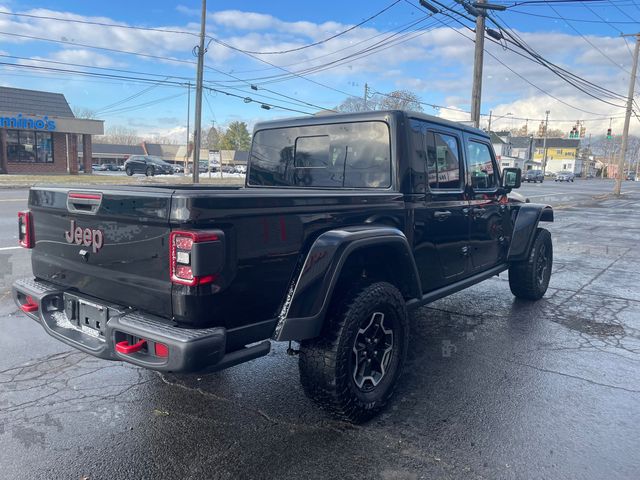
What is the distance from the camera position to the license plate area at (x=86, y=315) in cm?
267

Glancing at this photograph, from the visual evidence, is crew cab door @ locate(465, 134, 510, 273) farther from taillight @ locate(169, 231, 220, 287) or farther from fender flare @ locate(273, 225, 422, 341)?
taillight @ locate(169, 231, 220, 287)

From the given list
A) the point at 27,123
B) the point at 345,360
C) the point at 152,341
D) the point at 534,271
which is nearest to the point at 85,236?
the point at 152,341

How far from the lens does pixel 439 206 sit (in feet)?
13.0

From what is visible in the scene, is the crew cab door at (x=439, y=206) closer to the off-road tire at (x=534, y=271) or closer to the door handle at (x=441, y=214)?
the door handle at (x=441, y=214)

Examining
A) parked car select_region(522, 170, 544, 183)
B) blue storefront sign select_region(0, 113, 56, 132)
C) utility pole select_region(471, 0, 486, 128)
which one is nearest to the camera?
utility pole select_region(471, 0, 486, 128)

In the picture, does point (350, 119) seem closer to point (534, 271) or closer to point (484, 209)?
point (484, 209)

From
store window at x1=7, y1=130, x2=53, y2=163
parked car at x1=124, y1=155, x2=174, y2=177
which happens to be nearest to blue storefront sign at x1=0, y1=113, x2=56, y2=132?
store window at x1=7, y1=130, x2=53, y2=163

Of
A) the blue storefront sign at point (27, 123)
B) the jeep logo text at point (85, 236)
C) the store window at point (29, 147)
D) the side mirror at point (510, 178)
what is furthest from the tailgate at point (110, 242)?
the store window at point (29, 147)

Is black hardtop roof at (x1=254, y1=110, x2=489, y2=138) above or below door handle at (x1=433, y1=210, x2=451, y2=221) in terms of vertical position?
above

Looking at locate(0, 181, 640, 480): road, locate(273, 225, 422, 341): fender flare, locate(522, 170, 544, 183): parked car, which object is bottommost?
locate(0, 181, 640, 480): road

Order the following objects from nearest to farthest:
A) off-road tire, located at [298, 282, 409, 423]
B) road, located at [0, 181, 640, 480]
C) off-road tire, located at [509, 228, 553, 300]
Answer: road, located at [0, 181, 640, 480] < off-road tire, located at [298, 282, 409, 423] < off-road tire, located at [509, 228, 553, 300]

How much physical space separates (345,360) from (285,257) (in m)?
0.76

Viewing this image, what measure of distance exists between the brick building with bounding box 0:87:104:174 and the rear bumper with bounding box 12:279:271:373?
33235 millimetres

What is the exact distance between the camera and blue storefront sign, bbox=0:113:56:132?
29.9 meters
